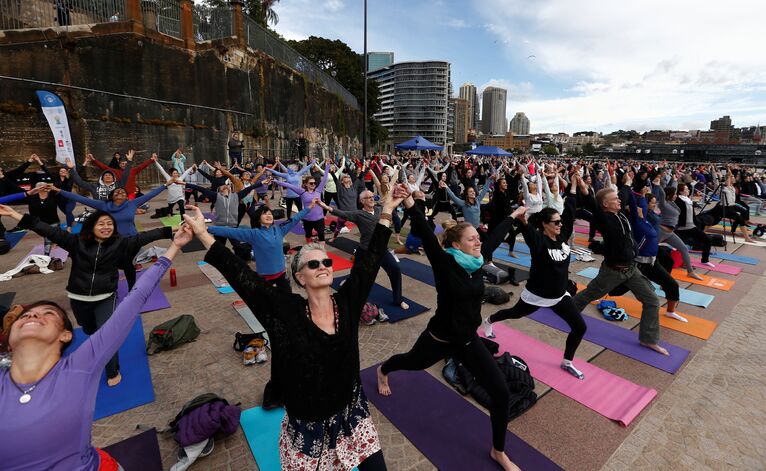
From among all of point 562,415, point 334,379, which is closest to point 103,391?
point 334,379

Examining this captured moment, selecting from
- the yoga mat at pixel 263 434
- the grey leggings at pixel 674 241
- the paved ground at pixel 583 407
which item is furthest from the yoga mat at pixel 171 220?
the grey leggings at pixel 674 241

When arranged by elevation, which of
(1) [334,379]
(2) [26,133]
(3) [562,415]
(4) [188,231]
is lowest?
(3) [562,415]

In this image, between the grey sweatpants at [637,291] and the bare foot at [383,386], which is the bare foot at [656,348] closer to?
the grey sweatpants at [637,291]

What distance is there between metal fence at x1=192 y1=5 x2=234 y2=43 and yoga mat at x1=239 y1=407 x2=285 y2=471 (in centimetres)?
2468

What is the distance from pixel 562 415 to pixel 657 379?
1.72m

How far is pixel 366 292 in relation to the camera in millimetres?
2537

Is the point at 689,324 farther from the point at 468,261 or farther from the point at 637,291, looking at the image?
the point at 468,261

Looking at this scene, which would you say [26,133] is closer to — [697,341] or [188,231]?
[188,231]

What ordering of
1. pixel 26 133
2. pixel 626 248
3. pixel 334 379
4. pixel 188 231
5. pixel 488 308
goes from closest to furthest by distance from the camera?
pixel 334 379
pixel 188 231
pixel 626 248
pixel 488 308
pixel 26 133

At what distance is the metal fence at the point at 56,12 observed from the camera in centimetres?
1630

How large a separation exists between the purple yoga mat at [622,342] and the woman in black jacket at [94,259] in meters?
6.00

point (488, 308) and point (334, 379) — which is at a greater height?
point (334, 379)

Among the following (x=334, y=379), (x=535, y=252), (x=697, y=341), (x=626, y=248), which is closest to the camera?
(x=334, y=379)

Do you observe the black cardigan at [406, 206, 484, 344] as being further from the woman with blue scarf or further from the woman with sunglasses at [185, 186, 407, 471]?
the woman with sunglasses at [185, 186, 407, 471]
